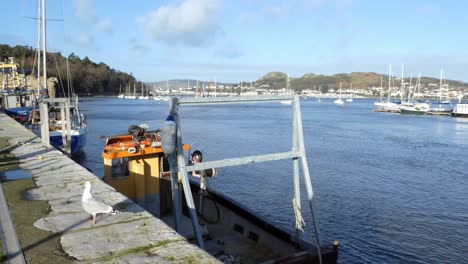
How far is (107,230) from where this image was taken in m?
5.89

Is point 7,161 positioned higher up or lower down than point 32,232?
higher up

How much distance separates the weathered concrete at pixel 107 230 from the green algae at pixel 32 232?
4.5 inches

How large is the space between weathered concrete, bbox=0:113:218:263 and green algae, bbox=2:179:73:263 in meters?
0.11

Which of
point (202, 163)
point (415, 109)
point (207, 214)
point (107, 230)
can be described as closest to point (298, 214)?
point (202, 163)

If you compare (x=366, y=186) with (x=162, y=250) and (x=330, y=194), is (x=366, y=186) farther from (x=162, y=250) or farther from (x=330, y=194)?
(x=162, y=250)

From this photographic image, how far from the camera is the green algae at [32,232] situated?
5.02 metres

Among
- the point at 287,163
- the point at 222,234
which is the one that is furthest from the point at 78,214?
the point at 287,163

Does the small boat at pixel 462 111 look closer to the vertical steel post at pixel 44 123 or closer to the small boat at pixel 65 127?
the small boat at pixel 65 127

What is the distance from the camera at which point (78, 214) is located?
6.63 meters

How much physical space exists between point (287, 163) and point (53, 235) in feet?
72.1

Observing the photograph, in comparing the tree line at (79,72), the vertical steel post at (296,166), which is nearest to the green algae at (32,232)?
the vertical steel post at (296,166)

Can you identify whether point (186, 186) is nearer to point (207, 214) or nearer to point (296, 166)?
point (296, 166)

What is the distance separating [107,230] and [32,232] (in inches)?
42.6

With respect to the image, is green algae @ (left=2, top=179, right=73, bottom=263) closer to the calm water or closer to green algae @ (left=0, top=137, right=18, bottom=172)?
green algae @ (left=0, top=137, right=18, bottom=172)
